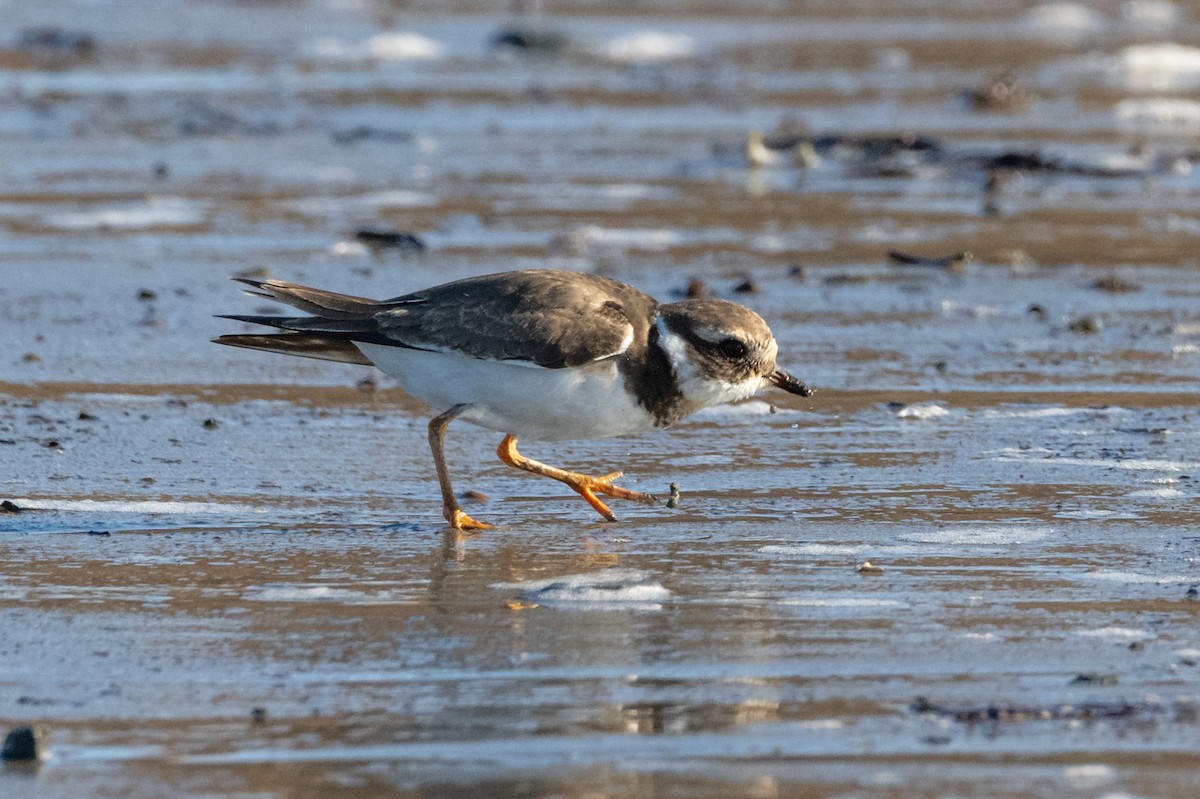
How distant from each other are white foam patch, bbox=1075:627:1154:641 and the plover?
146 centimetres

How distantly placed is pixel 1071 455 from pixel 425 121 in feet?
28.3

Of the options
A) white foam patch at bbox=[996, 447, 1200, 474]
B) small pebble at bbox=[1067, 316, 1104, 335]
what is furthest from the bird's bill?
small pebble at bbox=[1067, 316, 1104, 335]

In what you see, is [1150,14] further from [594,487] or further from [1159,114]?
[594,487]

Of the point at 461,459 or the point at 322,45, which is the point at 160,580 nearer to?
the point at 461,459

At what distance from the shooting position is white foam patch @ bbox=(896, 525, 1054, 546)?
4492 millimetres

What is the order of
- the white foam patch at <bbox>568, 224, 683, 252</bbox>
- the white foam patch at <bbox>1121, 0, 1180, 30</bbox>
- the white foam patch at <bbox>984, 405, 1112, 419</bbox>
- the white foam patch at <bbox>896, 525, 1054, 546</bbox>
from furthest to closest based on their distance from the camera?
the white foam patch at <bbox>1121, 0, 1180, 30</bbox> → the white foam patch at <bbox>568, 224, 683, 252</bbox> → the white foam patch at <bbox>984, 405, 1112, 419</bbox> → the white foam patch at <bbox>896, 525, 1054, 546</bbox>

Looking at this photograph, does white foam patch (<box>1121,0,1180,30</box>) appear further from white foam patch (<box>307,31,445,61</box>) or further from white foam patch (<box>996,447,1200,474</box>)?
white foam patch (<box>996,447,1200,474</box>)

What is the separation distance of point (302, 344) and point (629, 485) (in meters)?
1.05

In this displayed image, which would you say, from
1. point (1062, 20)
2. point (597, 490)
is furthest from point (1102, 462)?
point (1062, 20)

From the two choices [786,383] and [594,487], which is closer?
[594,487]

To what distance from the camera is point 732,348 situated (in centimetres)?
488

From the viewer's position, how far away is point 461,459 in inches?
218

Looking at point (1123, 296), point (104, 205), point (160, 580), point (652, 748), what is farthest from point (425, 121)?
point (652, 748)

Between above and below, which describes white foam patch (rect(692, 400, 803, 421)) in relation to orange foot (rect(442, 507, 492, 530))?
above
